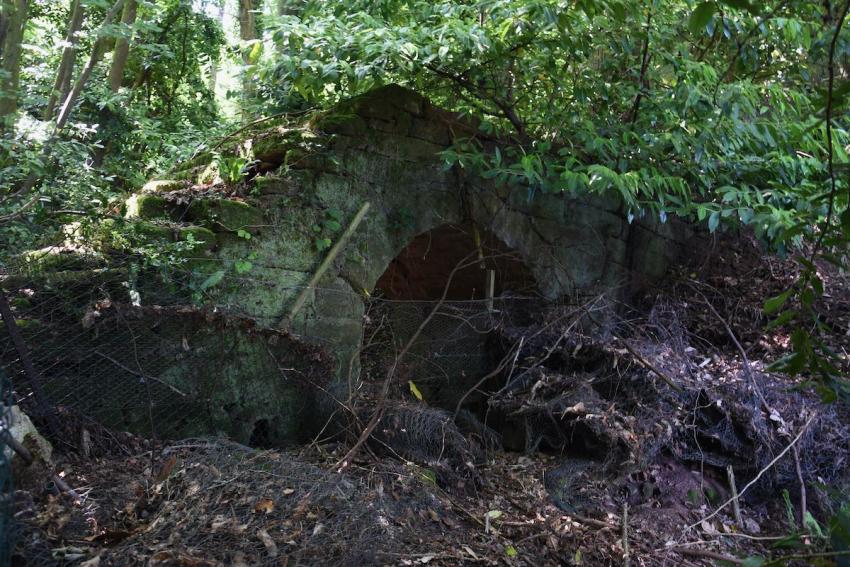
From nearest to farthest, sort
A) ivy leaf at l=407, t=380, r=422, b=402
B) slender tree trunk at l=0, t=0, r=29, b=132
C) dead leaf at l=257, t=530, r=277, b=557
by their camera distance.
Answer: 1. dead leaf at l=257, t=530, r=277, b=557
2. slender tree trunk at l=0, t=0, r=29, b=132
3. ivy leaf at l=407, t=380, r=422, b=402

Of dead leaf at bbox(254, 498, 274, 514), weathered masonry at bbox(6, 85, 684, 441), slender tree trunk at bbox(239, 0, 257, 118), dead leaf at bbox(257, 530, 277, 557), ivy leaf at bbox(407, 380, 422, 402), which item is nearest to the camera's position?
dead leaf at bbox(257, 530, 277, 557)

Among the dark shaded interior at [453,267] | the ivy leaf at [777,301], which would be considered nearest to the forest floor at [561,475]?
the dark shaded interior at [453,267]

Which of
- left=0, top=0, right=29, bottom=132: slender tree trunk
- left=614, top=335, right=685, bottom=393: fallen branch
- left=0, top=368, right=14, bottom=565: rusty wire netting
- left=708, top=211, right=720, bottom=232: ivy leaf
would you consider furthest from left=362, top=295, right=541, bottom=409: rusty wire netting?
left=0, top=368, right=14, bottom=565: rusty wire netting

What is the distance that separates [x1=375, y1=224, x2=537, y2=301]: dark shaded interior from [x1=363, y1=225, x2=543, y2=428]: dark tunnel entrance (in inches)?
0.4

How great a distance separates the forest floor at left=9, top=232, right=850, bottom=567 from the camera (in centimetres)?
357

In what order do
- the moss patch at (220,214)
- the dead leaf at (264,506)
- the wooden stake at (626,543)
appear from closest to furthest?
1. the dead leaf at (264,506)
2. the wooden stake at (626,543)
3. the moss patch at (220,214)

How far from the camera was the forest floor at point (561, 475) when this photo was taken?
3574 mm

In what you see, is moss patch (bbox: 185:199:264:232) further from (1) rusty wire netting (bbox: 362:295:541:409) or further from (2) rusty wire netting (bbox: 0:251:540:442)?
(1) rusty wire netting (bbox: 362:295:541:409)

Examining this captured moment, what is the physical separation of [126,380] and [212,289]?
87cm

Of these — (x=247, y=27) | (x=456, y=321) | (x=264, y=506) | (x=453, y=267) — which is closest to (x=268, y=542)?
(x=264, y=506)

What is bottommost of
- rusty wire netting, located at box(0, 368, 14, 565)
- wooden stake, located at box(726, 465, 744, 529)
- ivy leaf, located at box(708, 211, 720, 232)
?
wooden stake, located at box(726, 465, 744, 529)

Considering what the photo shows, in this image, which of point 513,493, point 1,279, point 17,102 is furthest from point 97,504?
point 17,102

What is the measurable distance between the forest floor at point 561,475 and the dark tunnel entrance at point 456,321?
380 millimetres

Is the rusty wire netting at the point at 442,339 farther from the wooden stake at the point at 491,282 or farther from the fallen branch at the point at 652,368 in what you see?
the fallen branch at the point at 652,368
